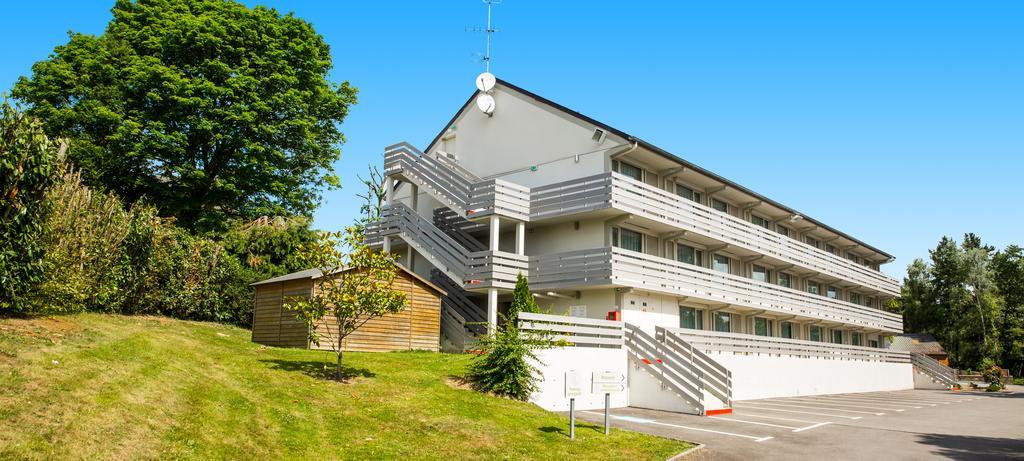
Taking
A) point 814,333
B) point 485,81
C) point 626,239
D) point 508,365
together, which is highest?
point 485,81

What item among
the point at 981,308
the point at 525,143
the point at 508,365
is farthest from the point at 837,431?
the point at 981,308

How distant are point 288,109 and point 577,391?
89.8 ft

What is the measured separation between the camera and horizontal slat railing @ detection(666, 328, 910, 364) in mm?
27141

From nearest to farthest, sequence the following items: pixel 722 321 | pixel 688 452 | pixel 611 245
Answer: pixel 688 452 < pixel 611 245 < pixel 722 321

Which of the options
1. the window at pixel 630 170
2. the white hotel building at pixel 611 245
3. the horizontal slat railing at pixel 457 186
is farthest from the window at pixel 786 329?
the horizontal slat railing at pixel 457 186

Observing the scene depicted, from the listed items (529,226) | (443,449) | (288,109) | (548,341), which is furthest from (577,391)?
(288,109)

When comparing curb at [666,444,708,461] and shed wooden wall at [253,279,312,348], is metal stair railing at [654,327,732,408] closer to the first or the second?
curb at [666,444,708,461]

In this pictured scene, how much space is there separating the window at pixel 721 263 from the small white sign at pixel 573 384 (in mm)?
21239

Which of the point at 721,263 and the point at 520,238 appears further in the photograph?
the point at 721,263

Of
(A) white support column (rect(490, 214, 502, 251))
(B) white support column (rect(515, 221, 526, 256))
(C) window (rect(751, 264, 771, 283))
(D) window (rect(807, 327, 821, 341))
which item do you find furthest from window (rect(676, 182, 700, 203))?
(D) window (rect(807, 327, 821, 341))

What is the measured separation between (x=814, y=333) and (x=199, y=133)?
37199 millimetres

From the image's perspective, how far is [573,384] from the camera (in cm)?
1463

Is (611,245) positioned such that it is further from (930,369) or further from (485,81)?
(930,369)

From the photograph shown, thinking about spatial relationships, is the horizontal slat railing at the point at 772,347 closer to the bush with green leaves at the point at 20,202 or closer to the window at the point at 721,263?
the window at the point at 721,263
